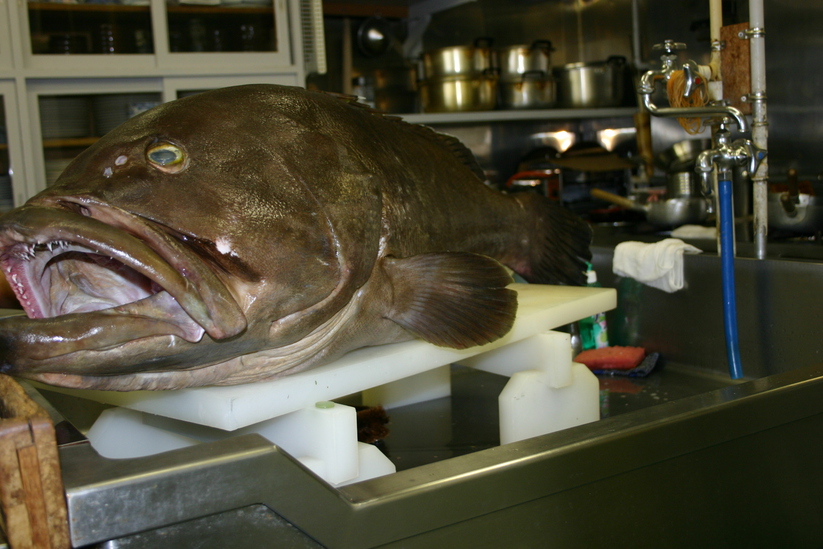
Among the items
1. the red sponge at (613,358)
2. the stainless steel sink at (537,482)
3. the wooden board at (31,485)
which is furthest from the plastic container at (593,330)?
the wooden board at (31,485)

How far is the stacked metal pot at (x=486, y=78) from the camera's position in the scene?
13.9ft

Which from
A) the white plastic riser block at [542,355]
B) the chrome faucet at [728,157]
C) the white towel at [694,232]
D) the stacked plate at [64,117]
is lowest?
the white plastic riser block at [542,355]

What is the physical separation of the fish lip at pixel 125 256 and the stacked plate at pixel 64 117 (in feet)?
11.0

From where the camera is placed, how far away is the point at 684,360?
1.82 meters

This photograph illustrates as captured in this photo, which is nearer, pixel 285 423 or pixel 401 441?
pixel 285 423

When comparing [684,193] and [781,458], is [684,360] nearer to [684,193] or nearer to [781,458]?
[781,458]

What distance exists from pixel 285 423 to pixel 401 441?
346 mm

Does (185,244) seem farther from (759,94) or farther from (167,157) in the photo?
(759,94)

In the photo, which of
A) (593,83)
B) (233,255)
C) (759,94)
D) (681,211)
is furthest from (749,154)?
(593,83)

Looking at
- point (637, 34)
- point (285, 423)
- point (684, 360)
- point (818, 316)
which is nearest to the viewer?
point (285, 423)

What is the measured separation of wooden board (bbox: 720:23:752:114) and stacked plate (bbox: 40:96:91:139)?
10.7ft

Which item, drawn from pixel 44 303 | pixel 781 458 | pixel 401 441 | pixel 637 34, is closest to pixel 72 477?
pixel 44 303

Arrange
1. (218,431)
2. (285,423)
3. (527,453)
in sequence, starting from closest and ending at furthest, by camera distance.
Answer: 1. (527,453)
2. (285,423)
3. (218,431)

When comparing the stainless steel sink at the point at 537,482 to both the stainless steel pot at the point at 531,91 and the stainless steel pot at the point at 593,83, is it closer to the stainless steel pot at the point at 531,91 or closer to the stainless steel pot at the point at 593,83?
the stainless steel pot at the point at 531,91
